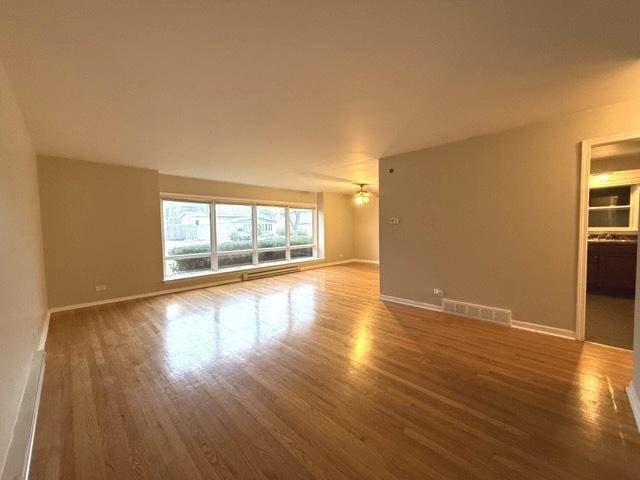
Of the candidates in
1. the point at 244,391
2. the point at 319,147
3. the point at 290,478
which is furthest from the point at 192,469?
the point at 319,147

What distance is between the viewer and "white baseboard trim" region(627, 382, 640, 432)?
5.58 ft

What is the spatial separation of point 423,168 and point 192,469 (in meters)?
4.17

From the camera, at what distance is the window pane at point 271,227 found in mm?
7312

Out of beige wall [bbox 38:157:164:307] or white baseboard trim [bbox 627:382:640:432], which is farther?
beige wall [bbox 38:157:164:307]

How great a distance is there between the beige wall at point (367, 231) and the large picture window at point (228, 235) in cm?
186

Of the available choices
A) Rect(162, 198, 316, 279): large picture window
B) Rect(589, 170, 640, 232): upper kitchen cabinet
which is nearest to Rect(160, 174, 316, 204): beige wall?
Rect(162, 198, 316, 279): large picture window

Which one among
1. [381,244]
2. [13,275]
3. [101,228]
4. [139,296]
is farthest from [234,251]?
[13,275]

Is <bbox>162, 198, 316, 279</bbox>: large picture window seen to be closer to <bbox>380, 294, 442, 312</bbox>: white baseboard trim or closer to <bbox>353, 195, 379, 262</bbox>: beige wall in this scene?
<bbox>353, 195, 379, 262</bbox>: beige wall

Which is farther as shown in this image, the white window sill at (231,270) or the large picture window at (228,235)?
the large picture window at (228,235)

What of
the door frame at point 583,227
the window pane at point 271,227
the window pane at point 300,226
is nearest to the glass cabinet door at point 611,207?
the door frame at point 583,227

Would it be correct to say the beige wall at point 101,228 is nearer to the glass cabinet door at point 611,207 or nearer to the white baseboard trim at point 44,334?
the white baseboard trim at point 44,334

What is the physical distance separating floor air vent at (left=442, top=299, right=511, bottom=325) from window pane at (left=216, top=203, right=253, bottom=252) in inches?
198

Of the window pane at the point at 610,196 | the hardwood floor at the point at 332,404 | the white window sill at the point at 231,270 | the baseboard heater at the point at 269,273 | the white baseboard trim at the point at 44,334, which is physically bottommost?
the hardwood floor at the point at 332,404

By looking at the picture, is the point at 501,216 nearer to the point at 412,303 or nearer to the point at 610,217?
the point at 412,303
